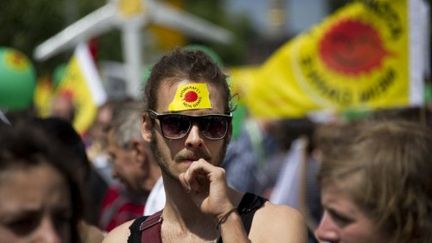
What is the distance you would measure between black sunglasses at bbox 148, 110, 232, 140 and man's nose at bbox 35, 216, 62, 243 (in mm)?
1042

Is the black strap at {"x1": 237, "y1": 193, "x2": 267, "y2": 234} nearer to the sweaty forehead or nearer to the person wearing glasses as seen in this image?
the person wearing glasses

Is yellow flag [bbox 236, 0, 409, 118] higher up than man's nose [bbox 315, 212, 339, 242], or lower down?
higher up

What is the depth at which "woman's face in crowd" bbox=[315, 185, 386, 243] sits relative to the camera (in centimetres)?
253

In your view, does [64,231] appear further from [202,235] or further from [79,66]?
[79,66]

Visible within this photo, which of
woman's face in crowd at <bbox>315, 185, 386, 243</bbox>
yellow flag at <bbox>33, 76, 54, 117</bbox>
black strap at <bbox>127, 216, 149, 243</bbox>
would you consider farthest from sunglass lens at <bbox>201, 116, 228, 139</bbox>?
yellow flag at <bbox>33, 76, 54, 117</bbox>

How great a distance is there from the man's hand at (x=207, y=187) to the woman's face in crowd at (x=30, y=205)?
0.81m

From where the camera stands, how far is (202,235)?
3.12 m

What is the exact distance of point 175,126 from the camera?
3.13 meters

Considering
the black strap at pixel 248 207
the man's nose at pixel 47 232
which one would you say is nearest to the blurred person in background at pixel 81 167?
the man's nose at pixel 47 232

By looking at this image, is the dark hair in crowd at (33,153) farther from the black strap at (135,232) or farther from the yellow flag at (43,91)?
the yellow flag at (43,91)

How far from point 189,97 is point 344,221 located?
2.53 feet

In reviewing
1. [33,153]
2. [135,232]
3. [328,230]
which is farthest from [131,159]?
[33,153]

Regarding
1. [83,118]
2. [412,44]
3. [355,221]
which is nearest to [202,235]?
[355,221]

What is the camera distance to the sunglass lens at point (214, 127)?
3.11 m
